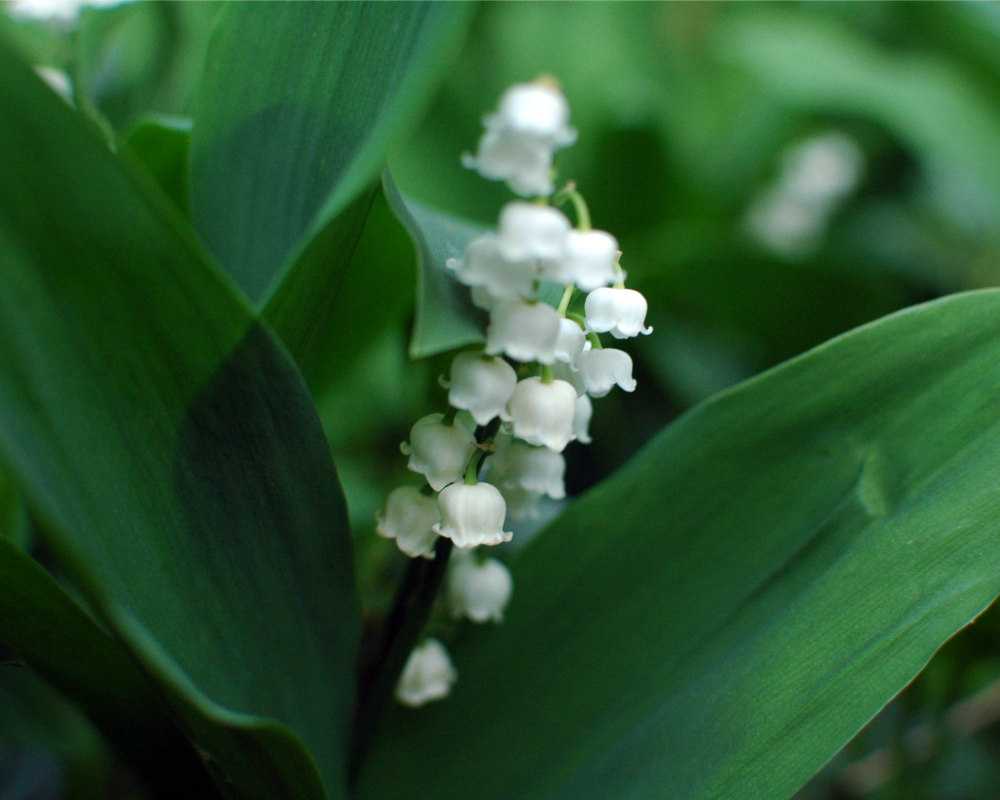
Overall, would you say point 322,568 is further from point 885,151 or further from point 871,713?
point 885,151

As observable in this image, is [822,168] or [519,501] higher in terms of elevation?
[519,501]

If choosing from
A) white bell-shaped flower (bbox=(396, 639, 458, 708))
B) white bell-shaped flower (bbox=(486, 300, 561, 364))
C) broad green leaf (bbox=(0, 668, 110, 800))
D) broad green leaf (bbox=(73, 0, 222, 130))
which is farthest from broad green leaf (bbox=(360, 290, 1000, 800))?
broad green leaf (bbox=(73, 0, 222, 130))

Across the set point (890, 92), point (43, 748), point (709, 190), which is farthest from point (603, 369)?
point (890, 92)

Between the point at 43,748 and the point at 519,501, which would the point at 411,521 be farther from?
the point at 43,748

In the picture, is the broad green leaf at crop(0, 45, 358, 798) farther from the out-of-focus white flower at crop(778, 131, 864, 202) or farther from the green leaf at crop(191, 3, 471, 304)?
the out-of-focus white flower at crop(778, 131, 864, 202)

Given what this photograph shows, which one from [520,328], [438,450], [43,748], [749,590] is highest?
[520,328]

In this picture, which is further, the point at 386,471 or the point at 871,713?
the point at 386,471

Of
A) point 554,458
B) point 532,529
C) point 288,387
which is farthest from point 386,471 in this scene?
point 288,387
